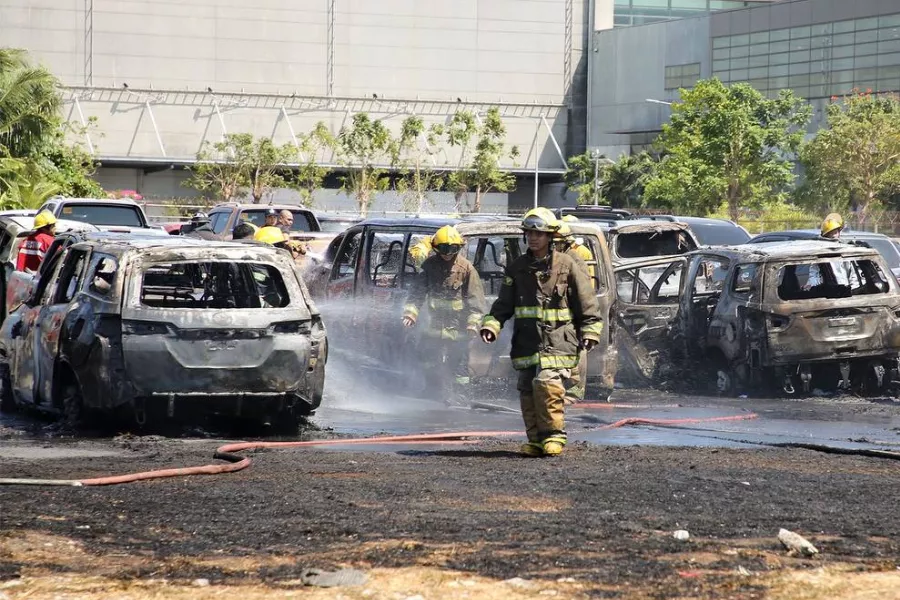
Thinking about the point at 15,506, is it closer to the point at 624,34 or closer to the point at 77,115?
the point at 77,115

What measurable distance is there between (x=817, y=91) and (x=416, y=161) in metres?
21.3

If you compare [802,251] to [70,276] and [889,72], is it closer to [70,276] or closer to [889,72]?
[70,276]

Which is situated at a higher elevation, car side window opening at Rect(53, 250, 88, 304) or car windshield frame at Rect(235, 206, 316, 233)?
car windshield frame at Rect(235, 206, 316, 233)

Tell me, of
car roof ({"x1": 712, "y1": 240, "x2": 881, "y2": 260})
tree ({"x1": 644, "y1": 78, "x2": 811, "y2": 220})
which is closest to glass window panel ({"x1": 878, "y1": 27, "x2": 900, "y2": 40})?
tree ({"x1": 644, "y1": 78, "x2": 811, "y2": 220})

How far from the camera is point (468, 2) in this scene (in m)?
86.9

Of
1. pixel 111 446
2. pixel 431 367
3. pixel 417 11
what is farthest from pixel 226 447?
pixel 417 11

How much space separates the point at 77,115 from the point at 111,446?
237 ft

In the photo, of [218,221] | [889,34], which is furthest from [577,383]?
[889,34]

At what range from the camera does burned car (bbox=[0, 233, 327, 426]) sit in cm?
1004

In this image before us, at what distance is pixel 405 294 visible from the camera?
13.0m

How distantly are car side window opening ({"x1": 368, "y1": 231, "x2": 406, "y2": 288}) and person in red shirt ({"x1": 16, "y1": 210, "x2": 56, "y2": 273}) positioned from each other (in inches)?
212

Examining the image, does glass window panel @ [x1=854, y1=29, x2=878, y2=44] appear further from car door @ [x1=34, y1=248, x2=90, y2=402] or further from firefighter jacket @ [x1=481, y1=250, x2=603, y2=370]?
firefighter jacket @ [x1=481, y1=250, x2=603, y2=370]

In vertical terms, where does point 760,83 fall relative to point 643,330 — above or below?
above

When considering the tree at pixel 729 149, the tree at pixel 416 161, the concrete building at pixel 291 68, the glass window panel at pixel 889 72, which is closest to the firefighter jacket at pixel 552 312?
the tree at pixel 729 149
